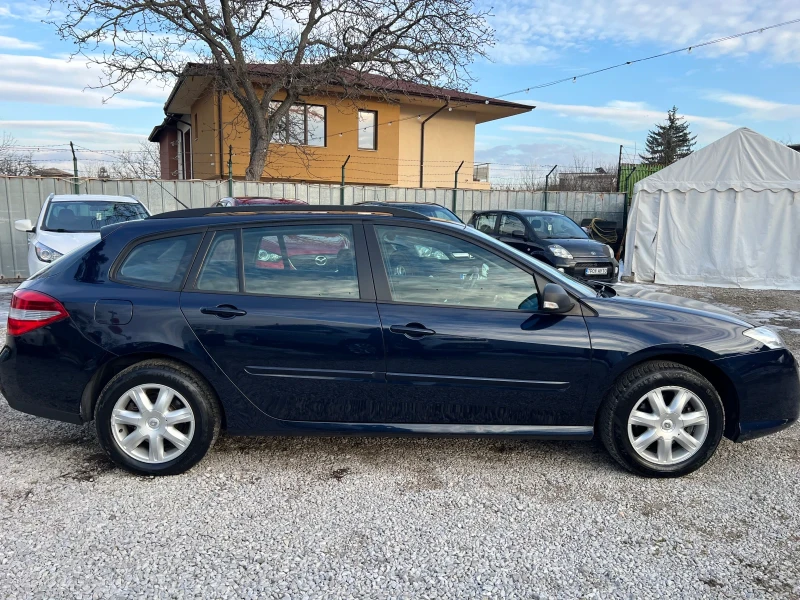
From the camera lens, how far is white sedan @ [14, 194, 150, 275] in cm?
817

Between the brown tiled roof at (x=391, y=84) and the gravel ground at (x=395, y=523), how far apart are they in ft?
54.7

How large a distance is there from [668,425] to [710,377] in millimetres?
419

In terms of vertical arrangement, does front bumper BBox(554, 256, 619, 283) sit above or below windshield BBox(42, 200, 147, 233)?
below

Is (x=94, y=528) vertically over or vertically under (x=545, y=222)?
under

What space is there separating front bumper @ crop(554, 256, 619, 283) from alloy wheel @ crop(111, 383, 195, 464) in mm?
7993

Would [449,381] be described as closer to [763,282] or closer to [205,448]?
[205,448]

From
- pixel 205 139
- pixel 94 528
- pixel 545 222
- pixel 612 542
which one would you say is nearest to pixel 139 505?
pixel 94 528

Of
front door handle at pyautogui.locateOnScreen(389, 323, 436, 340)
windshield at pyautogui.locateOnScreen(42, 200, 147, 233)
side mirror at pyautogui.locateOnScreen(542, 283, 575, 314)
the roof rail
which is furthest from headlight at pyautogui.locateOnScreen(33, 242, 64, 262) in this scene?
side mirror at pyautogui.locateOnScreen(542, 283, 575, 314)

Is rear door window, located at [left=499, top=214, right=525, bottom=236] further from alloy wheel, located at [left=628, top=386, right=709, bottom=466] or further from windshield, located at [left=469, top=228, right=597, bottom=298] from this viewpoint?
alloy wheel, located at [left=628, top=386, right=709, bottom=466]

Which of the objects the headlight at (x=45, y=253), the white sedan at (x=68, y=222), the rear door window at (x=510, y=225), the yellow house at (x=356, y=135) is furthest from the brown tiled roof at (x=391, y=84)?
the headlight at (x=45, y=253)

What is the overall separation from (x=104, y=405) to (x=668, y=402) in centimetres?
324

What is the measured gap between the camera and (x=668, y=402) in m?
3.40

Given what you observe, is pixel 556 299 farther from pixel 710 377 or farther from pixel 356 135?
pixel 356 135

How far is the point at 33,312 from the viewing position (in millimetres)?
3354
